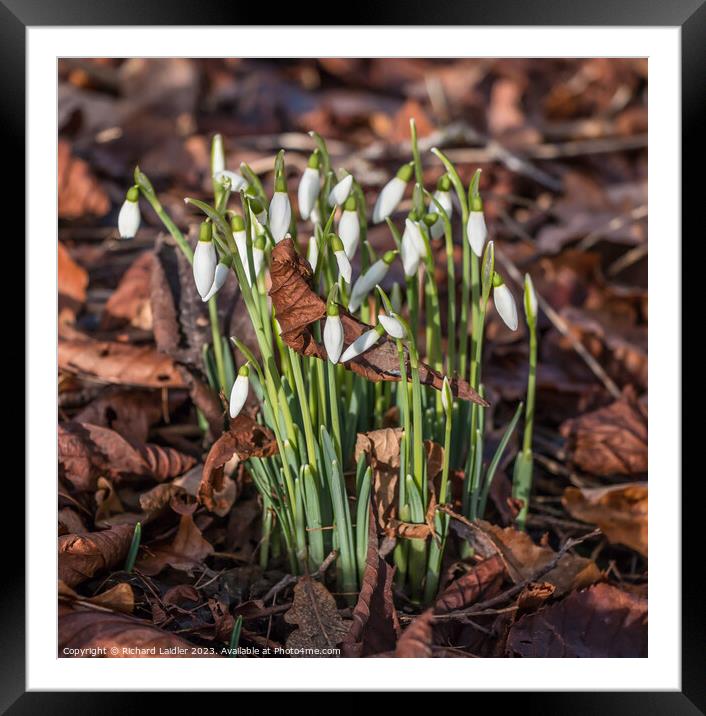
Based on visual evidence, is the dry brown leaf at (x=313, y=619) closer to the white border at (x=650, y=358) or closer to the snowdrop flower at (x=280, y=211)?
the white border at (x=650, y=358)

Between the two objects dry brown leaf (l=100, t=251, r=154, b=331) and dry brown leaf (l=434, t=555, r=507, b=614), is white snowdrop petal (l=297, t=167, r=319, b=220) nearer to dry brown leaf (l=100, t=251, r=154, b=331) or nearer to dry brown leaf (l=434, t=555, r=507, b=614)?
dry brown leaf (l=434, t=555, r=507, b=614)

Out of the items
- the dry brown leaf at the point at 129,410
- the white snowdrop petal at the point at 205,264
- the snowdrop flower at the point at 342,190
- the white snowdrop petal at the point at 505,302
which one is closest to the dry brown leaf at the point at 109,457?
the dry brown leaf at the point at 129,410

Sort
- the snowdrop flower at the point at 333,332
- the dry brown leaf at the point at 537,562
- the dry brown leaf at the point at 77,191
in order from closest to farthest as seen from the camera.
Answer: the snowdrop flower at the point at 333,332 < the dry brown leaf at the point at 537,562 < the dry brown leaf at the point at 77,191

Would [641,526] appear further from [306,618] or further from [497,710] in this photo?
[306,618]

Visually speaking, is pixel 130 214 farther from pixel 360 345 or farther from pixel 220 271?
pixel 360 345

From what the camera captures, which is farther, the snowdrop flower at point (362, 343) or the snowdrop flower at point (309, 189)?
the snowdrop flower at point (309, 189)

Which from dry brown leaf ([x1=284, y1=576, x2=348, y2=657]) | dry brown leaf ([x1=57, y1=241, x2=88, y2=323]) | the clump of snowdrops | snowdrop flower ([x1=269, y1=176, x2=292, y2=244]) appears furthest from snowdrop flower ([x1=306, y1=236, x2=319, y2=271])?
dry brown leaf ([x1=57, y1=241, x2=88, y2=323])

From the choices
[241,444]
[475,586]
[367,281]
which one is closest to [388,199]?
[367,281]
